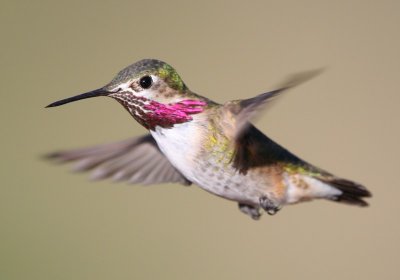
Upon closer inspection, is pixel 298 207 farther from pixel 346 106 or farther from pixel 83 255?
pixel 83 255

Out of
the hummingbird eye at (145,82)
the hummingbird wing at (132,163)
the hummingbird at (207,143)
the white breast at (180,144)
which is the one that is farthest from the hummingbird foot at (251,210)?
the hummingbird eye at (145,82)

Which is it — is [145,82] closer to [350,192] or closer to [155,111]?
[155,111]

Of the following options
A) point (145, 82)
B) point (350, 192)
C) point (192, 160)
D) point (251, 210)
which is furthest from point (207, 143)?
point (350, 192)

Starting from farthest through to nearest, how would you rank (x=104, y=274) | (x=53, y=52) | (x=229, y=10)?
(x=229, y=10)
(x=53, y=52)
(x=104, y=274)

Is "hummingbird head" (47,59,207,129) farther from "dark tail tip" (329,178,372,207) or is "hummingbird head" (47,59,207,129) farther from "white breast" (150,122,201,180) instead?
"dark tail tip" (329,178,372,207)

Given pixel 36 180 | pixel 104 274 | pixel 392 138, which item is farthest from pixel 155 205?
pixel 392 138
